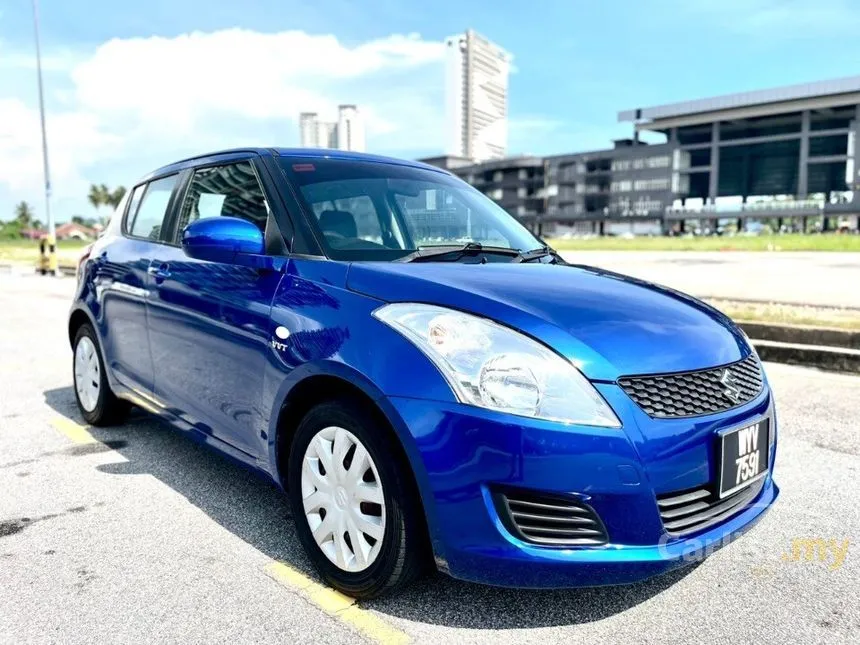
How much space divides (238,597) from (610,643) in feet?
4.14

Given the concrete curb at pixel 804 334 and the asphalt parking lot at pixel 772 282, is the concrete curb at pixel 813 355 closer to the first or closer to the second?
the concrete curb at pixel 804 334

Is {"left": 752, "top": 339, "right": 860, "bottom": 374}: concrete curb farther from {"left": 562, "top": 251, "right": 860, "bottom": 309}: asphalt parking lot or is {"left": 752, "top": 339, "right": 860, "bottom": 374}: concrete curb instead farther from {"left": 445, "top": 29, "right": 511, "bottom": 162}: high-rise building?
{"left": 445, "top": 29, "right": 511, "bottom": 162}: high-rise building

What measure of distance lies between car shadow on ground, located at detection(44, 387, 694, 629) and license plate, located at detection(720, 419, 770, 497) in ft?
1.67

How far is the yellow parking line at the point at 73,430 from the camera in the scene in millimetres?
4297

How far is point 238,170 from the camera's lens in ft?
10.8

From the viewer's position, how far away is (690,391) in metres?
2.17

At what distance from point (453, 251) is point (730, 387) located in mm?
1198

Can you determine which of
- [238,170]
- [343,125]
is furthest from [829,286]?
[343,125]

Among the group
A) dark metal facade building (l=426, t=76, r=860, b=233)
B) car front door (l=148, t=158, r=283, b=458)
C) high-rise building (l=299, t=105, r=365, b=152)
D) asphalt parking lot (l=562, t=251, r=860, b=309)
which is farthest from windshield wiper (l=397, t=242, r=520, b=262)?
dark metal facade building (l=426, t=76, r=860, b=233)

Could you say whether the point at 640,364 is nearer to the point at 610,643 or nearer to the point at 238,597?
the point at 610,643

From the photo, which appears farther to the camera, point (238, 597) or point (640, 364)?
point (238, 597)

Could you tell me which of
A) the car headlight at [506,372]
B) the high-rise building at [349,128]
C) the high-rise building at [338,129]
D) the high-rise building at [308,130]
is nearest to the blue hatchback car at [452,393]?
the car headlight at [506,372]

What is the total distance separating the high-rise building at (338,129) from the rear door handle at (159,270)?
57.1ft

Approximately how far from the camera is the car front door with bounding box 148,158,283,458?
275 cm
